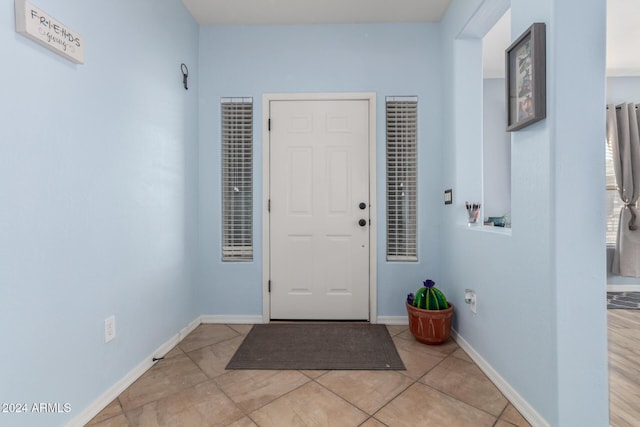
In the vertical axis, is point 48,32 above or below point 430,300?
above

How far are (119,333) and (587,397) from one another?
7.64ft

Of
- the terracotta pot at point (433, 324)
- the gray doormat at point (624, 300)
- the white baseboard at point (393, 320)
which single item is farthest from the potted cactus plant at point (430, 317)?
the gray doormat at point (624, 300)

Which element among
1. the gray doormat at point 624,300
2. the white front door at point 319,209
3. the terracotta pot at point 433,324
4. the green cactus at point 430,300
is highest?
the white front door at point 319,209

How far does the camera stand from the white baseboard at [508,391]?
136 cm

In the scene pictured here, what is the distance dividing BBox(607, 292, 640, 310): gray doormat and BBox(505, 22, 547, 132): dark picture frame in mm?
2827

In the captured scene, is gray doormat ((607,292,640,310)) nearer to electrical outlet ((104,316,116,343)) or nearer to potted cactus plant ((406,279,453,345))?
potted cactus plant ((406,279,453,345))

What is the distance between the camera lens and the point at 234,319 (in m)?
2.64

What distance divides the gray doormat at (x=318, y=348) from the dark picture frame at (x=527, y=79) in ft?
5.32

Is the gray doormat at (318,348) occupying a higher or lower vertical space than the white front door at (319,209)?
lower

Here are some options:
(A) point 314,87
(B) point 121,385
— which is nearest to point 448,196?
(A) point 314,87

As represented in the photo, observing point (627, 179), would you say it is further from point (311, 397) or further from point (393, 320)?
point (311, 397)

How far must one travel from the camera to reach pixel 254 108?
2.65m

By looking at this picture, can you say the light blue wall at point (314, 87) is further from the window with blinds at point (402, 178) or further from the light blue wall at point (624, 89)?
the light blue wall at point (624, 89)

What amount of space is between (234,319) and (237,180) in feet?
4.19
